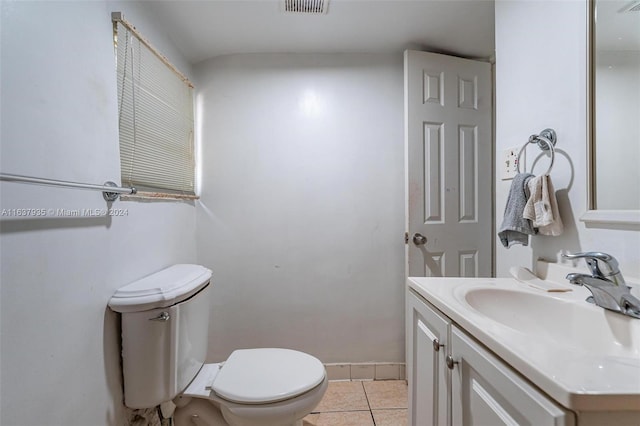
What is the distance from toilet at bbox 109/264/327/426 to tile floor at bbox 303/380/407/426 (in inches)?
13.8

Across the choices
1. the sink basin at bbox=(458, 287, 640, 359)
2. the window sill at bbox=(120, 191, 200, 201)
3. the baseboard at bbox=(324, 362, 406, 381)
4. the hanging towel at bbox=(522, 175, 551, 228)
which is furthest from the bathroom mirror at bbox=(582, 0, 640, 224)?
the window sill at bbox=(120, 191, 200, 201)

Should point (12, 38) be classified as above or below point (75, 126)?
above

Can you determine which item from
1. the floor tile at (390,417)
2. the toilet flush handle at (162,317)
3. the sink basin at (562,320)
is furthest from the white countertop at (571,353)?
the floor tile at (390,417)

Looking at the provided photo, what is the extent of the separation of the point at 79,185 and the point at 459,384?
1121mm

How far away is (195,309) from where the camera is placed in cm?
114

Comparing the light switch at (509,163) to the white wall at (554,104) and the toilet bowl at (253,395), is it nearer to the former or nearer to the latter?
the white wall at (554,104)

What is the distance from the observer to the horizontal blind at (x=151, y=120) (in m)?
1.06

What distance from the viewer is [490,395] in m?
Result: 0.55

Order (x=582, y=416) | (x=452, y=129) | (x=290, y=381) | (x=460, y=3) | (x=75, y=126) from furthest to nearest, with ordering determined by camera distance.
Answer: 1. (x=452, y=129)
2. (x=460, y=3)
3. (x=290, y=381)
4. (x=75, y=126)
5. (x=582, y=416)

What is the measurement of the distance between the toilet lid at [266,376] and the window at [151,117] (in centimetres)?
86

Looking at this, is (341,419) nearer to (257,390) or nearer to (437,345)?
(257,390)

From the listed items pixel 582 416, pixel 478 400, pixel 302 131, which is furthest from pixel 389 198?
pixel 582 416

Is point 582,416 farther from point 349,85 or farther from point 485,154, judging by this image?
point 349,85

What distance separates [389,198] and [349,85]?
74cm
